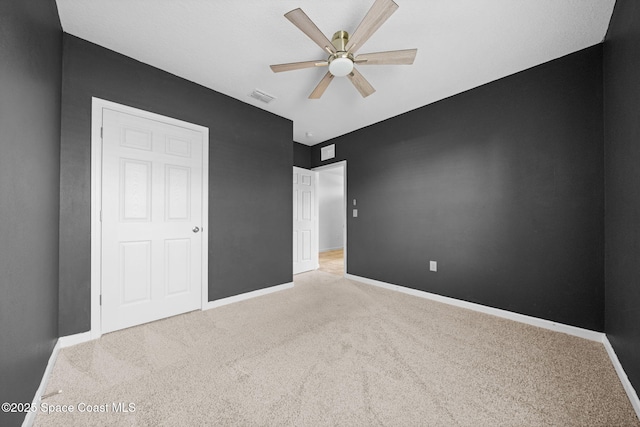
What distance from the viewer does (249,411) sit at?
4.25 feet

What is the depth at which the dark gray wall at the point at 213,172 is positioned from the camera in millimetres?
2010

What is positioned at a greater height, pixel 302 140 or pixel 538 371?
pixel 302 140

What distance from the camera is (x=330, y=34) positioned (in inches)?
78.6

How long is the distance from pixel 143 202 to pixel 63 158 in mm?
654

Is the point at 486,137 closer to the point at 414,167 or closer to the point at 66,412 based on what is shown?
the point at 414,167

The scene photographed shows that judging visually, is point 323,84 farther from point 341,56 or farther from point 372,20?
point 372,20

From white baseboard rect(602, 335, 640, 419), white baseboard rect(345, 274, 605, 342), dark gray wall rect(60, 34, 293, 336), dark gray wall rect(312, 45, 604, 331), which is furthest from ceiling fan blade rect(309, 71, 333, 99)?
white baseboard rect(602, 335, 640, 419)

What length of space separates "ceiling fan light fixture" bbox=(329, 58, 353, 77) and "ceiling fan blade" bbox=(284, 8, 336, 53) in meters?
0.10

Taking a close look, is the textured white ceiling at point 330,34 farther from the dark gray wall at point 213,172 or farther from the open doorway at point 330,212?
the open doorway at point 330,212

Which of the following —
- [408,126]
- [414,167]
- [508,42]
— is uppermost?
[508,42]

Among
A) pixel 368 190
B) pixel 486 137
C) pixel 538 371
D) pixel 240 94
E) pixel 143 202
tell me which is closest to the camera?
pixel 538 371

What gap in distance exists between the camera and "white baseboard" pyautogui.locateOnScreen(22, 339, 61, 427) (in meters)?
1.17

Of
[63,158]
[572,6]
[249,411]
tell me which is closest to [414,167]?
[572,6]

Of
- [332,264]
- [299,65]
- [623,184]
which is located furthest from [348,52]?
[332,264]
